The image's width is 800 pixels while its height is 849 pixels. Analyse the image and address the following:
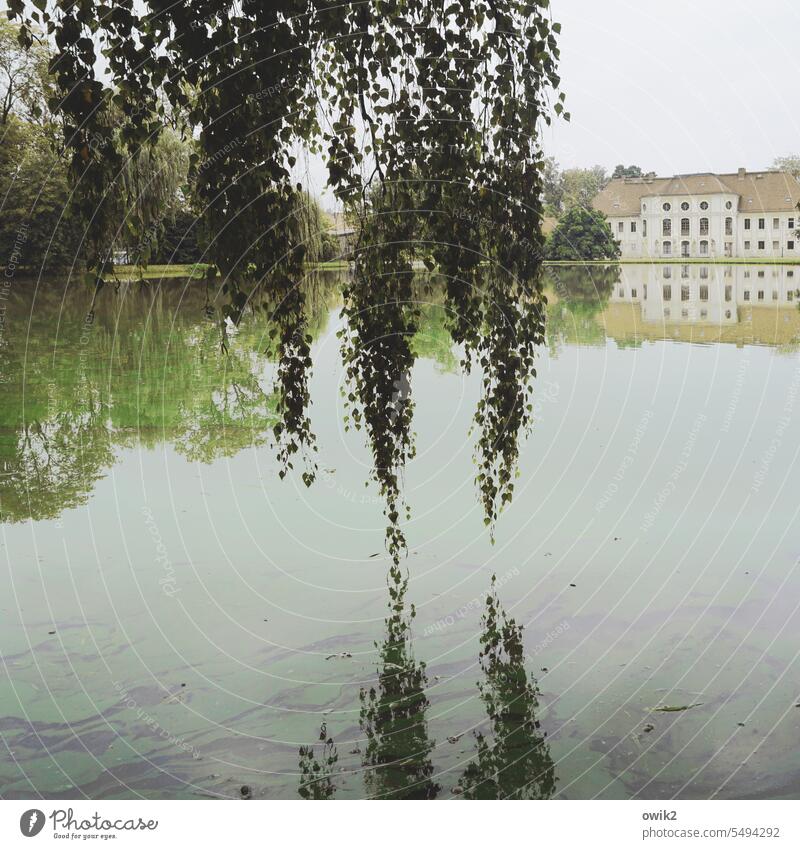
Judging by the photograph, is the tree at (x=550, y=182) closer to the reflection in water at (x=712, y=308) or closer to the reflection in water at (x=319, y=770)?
the reflection in water at (x=319, y=770)

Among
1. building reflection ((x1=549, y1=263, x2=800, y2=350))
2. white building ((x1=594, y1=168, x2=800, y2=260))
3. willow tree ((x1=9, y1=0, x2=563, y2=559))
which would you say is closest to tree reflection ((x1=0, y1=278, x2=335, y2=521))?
willow tree ((x1=9, y1=0, x2=563, y2=559))

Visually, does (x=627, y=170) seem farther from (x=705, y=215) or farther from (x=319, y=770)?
(x=319, y=770)

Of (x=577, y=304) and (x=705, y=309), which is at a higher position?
(x=577, y=304)

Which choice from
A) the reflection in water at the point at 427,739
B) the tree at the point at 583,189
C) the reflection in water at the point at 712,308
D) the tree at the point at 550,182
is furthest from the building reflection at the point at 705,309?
the reflection in water at the point at 427,739

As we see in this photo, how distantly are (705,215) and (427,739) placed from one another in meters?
33.4

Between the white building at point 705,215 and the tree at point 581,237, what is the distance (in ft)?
7.20

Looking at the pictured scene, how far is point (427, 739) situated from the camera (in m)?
2.69

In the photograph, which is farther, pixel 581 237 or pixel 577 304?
pixel 581 237

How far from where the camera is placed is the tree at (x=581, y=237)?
27.0 m

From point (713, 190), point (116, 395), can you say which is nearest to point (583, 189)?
point (713, 190)

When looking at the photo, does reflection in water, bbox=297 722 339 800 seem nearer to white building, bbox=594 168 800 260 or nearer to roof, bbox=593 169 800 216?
roof, bbox=593 169 800 216

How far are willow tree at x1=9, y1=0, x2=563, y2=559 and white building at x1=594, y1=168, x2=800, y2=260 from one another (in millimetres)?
28891
